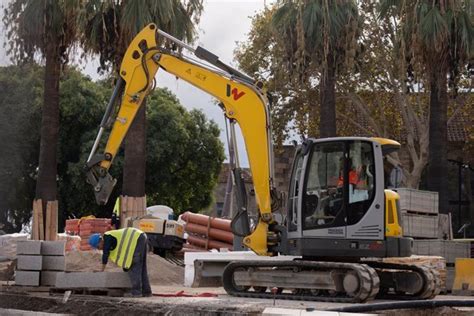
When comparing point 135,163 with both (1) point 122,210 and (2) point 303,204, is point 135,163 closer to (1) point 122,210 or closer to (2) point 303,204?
(1) point 122,210

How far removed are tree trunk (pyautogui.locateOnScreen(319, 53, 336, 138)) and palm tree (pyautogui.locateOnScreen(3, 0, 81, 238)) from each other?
734cm

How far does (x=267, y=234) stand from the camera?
1662cm

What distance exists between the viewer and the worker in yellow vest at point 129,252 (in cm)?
1577

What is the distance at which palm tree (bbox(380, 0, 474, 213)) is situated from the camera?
1014 inches

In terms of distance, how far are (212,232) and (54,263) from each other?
305 inches

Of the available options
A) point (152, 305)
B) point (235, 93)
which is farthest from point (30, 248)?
point (235, 93)

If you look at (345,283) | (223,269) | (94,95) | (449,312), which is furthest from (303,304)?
(94,95)

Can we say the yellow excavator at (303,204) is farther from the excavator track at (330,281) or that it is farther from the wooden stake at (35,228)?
the wooden stake at (35,228)

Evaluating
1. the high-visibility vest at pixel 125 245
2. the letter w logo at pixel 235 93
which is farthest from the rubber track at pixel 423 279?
the high-visibility vest at pixel 125 245

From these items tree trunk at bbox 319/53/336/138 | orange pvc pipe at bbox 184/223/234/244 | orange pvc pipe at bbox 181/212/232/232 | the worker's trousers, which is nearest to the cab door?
the worker's trousers

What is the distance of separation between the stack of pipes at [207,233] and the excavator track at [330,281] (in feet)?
22.7

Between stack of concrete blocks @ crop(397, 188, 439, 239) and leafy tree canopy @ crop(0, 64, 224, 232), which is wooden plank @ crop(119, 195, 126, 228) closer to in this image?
stack of concrete blocks @ crop(397, 188, 439, 239)

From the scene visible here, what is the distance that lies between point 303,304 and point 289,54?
15.1 m

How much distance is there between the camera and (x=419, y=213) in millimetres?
21641
